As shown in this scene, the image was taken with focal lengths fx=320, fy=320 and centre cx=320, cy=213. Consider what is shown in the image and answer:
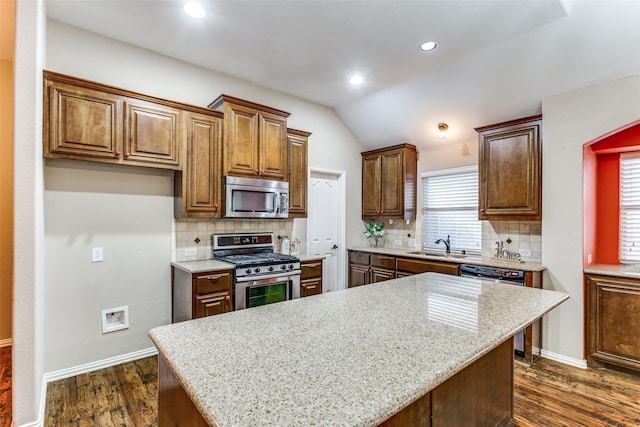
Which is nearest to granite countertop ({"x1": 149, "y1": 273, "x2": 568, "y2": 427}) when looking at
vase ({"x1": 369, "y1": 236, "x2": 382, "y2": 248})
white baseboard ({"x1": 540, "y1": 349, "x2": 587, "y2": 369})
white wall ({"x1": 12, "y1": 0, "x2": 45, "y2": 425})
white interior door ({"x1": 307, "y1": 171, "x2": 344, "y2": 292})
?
white wall ({"x1": 12, "y1": 0, "x2": 45, "y2": 425})

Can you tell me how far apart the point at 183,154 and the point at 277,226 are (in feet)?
5.08

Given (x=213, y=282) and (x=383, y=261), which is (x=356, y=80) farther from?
(x=213, y=282)

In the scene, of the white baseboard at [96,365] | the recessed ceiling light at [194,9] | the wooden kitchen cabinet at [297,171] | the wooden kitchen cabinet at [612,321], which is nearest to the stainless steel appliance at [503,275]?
the wooden kitchen cabinet at [612,321]

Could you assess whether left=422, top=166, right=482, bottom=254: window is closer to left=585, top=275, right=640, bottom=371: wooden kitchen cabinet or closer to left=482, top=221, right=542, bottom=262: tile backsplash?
left=482, top=221, right=542, bottom=262: tile backsplash

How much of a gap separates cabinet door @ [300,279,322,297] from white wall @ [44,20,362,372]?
1.46 meters

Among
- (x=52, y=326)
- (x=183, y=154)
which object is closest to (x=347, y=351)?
(x=183, y=154)

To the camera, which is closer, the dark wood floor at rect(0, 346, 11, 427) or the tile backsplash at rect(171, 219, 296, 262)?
the dark wood floor at rect(0, 346, 11, 427)

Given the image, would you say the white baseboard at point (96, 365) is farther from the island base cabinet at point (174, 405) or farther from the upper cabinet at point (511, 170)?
the upper cabinet at point (511, 170)

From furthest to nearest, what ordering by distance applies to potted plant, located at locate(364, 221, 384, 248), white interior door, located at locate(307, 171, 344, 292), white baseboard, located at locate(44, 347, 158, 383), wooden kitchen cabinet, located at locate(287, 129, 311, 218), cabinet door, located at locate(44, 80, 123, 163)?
potted plant, located at locate(364, 221, 384, 248)
white interior door, located at locate(307, 171, 344, 292)
wooden kitchen cabinet, located at locate(287, 129, 311, 218)
white baseboard, located at locate(44, 347, 158, 383)
cabinet door, located at locate(44, 80, 123, 163)

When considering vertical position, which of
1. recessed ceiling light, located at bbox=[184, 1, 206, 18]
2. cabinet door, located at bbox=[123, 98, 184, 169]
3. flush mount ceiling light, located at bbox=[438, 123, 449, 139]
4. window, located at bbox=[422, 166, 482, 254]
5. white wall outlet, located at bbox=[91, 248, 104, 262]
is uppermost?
recessed ceiling light, located at bbox=[184, 1, 206, 18]

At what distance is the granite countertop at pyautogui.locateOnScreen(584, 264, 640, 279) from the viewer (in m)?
2.84

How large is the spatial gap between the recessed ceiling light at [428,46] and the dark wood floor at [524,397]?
3178mm

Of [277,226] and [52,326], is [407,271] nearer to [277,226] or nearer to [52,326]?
[277,226]

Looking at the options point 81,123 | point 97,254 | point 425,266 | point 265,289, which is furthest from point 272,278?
point 81,123
